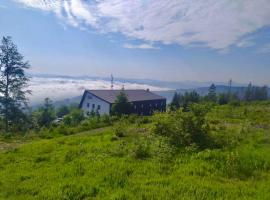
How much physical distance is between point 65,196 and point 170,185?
2342mm

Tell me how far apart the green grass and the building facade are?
3966 centimetres

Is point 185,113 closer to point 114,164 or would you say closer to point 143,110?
point 114,164

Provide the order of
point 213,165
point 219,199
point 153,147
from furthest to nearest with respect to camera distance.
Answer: point 153,147 < point 213,165 < point 219,199

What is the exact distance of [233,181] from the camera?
293 inches

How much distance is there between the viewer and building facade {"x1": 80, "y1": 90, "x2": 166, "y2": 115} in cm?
5394

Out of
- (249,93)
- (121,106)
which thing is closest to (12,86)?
(121,106)

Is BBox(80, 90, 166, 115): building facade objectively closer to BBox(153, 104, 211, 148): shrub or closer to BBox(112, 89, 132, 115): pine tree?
BBox(112, 89, 132, 115): pine tree

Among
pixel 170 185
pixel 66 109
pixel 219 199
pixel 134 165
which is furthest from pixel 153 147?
pixel 66 109

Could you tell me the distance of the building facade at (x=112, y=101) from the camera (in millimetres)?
53938

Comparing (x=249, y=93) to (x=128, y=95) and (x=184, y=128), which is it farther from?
(x=184, y=128)

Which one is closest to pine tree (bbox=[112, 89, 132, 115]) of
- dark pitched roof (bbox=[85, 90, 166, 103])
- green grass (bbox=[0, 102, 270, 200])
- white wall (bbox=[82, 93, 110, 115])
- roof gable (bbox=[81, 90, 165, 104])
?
roof gable (bbox=[81, 90, 165, 104])

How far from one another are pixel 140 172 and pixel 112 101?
4535cm

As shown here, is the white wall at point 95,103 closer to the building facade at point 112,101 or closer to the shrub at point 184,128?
the building facade at point 112,101

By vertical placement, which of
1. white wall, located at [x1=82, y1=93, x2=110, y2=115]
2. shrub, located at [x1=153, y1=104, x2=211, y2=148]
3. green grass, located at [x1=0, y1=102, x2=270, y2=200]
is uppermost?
→ shrub, located at [x1=153, y1=104, x2=211, y2=148]
